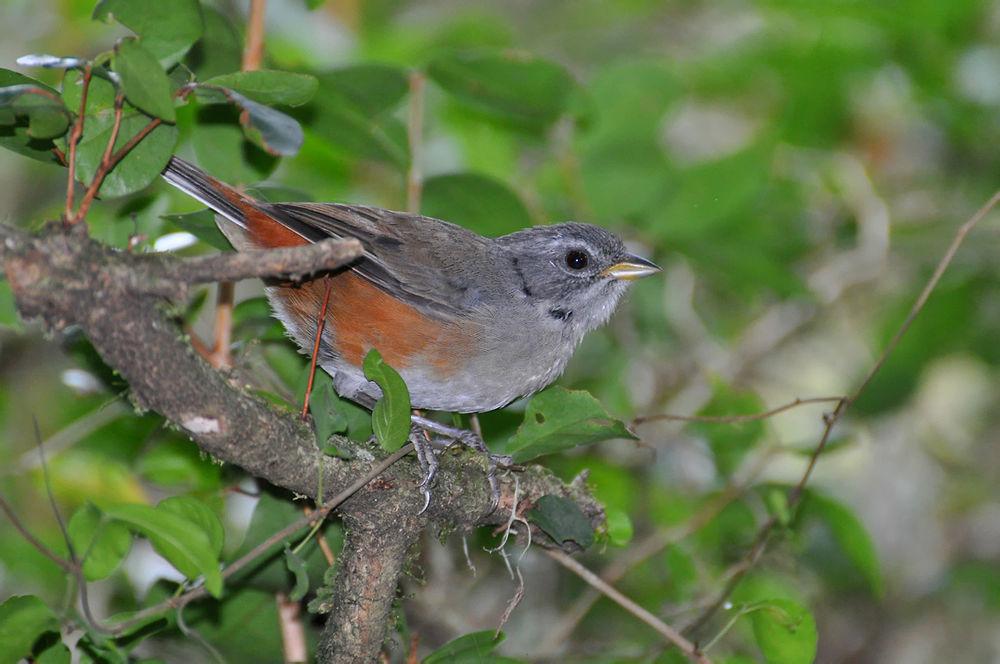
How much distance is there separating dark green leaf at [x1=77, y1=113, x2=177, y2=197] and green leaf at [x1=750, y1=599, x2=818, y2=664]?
217 centimetres

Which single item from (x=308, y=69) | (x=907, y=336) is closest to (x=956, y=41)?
(x=907, y=336)

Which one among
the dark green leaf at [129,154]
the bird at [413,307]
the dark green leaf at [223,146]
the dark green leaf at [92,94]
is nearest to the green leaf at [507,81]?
the bird at [413,307]

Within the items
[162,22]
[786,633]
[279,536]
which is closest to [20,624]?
[279,536]

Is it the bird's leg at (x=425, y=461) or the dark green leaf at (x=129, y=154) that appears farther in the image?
the bird's leg at (x=425, y=461)

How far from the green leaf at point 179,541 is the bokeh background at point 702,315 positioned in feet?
2.94

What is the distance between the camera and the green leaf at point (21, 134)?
2546mm

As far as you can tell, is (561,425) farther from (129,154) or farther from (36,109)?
(36,109)

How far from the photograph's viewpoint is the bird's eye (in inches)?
164

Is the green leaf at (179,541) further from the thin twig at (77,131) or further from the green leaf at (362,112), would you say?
the green leaf at (362,112)

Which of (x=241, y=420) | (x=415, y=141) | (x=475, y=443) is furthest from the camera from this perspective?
(x=415, y=141)

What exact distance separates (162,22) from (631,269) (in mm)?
2113

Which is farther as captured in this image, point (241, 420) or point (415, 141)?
point (415, 141)

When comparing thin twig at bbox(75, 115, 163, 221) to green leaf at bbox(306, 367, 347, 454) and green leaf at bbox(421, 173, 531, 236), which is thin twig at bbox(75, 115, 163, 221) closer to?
green leaf at bbox(306, 367, 347, 454)

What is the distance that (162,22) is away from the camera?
2.77 metres
